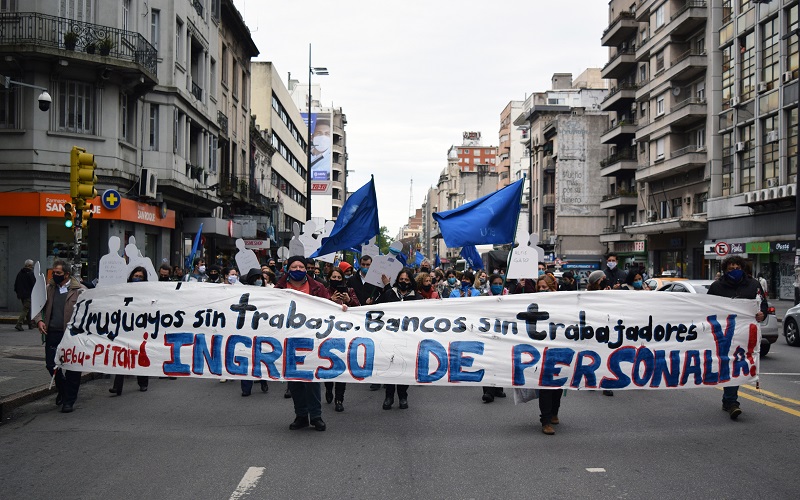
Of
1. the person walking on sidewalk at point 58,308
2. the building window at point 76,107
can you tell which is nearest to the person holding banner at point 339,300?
the person walking on sidewalk at point 58,308

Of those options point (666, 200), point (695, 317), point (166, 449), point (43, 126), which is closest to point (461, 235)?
point (695, 317)

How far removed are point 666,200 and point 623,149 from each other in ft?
28.8

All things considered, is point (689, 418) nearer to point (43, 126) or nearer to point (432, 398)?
point (432, 398)

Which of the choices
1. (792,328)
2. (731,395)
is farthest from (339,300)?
(792,328)

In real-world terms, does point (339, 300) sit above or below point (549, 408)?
above

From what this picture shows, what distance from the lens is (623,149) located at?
185 feet

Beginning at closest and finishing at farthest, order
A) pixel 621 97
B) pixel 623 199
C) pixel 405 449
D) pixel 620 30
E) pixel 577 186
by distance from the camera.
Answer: pixel 405 449 < pixel 620 30 < pixel 621 97 < pixel 623 199 < pixel 577 186

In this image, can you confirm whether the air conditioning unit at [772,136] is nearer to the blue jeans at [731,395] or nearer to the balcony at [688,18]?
the balcony at [688,18]

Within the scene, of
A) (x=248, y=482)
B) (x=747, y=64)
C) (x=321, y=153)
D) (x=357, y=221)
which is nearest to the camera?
(x=248, y=482)

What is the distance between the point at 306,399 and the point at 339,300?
144 cm

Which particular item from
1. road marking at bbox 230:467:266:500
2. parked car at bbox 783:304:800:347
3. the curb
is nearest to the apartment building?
parked car at bbox 783:304:800:347

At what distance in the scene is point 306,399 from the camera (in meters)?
7.95

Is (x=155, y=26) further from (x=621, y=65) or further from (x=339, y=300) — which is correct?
(x=621, y=65)

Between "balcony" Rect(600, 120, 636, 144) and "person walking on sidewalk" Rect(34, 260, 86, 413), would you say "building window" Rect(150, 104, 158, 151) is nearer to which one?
"person walking on sidewalk" Rect(34, 260, 86, 413)
